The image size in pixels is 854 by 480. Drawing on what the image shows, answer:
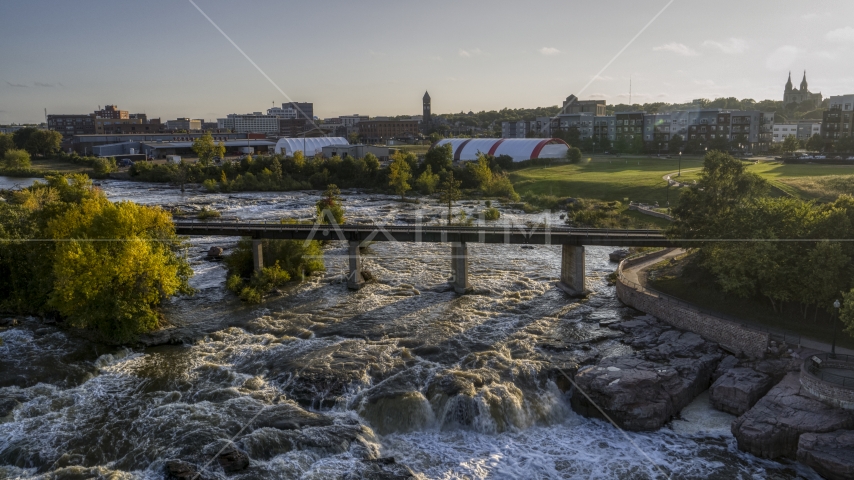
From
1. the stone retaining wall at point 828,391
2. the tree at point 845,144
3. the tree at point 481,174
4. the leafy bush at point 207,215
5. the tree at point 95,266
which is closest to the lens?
the stone retaining wall at point 828,391

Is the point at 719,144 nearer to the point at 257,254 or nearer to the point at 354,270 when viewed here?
the point at 354,270

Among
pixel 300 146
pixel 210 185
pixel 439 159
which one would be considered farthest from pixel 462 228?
pixel 300 146

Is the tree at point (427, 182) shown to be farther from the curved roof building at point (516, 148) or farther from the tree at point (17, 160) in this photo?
the tree at point (17, 160)

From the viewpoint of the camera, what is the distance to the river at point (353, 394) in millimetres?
26531

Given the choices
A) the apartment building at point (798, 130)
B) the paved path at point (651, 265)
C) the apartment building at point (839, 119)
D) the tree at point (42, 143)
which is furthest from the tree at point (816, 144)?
the tree at point (42, 143)

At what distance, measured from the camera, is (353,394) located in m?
31.6

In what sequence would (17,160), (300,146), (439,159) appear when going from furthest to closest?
1. (300,146)
2. (17,160)
3. (439,159)

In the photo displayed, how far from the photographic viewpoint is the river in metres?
26.5

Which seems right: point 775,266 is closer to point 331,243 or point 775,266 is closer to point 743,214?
point 743,214

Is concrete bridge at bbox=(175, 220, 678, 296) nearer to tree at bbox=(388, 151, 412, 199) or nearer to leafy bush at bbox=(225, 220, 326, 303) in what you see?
leafy bush at bbox=(225, 220, 326, 303)

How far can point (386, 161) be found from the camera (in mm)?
140875

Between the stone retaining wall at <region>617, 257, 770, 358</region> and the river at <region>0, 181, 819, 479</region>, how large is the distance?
4.08 ft

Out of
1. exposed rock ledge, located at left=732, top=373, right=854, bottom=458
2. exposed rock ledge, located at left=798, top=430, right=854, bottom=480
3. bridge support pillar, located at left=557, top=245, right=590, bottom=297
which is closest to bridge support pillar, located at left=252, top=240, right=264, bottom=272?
bridge support pillar, located at left=557, top=245, right=590, bottom=297

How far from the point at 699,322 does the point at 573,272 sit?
37.4ft
